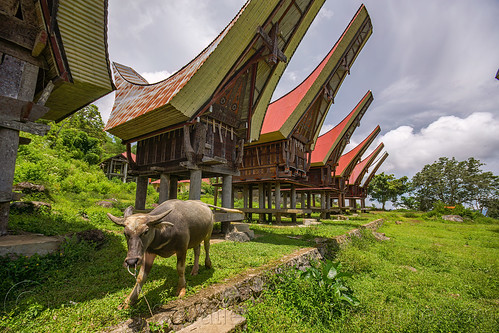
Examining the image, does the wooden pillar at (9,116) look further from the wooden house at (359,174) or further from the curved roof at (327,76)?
the wooden house at (359,174)

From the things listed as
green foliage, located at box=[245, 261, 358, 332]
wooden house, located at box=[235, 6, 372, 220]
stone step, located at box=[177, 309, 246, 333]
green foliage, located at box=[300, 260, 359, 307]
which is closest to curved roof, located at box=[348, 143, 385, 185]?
wooden house, located at box=[235, 6, 372, 220]

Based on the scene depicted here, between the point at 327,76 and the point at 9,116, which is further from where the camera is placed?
the point at 327,76

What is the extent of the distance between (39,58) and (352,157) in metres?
28.2

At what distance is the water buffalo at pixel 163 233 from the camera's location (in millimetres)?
2693

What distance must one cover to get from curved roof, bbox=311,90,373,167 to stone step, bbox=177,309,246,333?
63.8ft

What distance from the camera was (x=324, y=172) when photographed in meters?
23.1

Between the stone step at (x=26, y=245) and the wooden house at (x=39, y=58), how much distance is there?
0.61 metres

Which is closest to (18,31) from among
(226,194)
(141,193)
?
(141,193)

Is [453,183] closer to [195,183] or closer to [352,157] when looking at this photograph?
[352,157]

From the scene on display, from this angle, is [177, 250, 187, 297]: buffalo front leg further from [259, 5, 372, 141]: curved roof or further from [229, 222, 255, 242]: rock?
[259, 5, 372, 141]: curved roof

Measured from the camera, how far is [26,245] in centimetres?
443

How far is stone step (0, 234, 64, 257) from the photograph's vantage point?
4.18 m

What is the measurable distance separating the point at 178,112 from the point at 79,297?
5730mm

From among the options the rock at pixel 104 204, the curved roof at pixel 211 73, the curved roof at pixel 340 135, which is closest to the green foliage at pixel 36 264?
the curved roof at pixel 211 73
